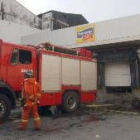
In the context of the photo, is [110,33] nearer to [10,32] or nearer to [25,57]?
[25,57]

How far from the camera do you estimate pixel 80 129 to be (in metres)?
9.77

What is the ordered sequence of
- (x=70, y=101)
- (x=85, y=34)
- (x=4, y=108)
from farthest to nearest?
1. (x=85, y=34)
2. (x=70, y=101)
3. (x=4, y=108)

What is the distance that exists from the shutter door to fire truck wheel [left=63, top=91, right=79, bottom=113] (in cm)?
686

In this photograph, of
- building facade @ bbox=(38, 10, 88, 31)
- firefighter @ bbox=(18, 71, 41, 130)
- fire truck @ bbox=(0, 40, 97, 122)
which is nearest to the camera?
firefighter @ bbox=(18, 71, 41, 130)

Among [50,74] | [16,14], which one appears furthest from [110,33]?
[16,14]

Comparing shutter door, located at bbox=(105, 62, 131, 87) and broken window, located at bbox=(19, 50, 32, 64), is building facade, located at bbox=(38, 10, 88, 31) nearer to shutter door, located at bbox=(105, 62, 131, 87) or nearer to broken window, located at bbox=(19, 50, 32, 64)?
shutter door, located at bbox=(105, 62, 131, 87)

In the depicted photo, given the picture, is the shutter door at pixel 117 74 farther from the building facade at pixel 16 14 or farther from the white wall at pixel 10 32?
the building facade at pixel 16 14

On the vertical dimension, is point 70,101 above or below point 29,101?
below

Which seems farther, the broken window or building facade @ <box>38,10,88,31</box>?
building facade @ <box>38,10,88,31</box>

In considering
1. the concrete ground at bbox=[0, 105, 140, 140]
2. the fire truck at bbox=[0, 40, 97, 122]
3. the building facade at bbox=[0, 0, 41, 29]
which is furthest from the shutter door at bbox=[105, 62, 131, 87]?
the building facade at bbox=[0, 0, 41, 29]

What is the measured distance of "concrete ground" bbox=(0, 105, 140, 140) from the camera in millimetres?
8617

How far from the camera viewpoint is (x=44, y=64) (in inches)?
499

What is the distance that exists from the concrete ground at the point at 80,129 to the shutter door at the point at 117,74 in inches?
337

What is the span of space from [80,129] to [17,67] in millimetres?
3322
